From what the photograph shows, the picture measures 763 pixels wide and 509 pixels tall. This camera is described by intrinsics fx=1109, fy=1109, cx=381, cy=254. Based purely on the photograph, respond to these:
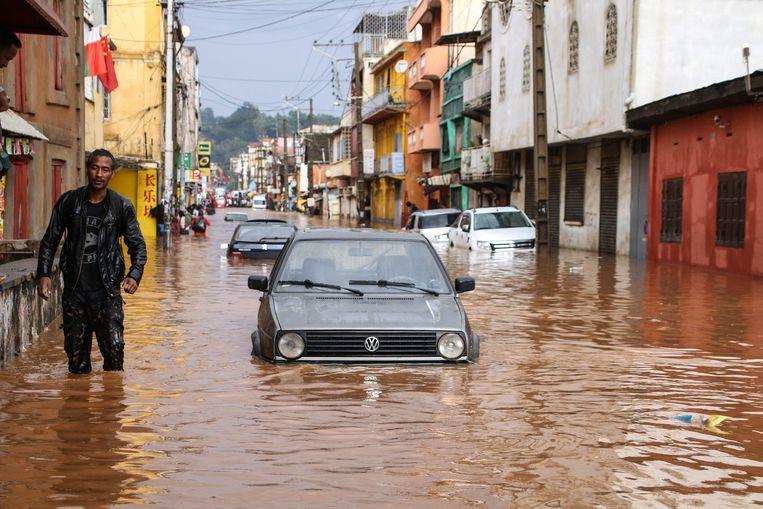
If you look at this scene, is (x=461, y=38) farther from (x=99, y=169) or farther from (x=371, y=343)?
(x=99, y=169)

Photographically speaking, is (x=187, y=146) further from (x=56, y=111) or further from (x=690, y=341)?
(x=690, y=341)

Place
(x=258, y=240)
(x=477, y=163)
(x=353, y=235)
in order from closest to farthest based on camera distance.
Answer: (x=353, y=235) → (x=258, y=240) → (x=477, y=163)

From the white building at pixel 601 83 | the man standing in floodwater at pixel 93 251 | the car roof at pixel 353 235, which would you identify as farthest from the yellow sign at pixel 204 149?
the man standing in floodwater at pixel 93 251

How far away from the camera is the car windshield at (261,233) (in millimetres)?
27031

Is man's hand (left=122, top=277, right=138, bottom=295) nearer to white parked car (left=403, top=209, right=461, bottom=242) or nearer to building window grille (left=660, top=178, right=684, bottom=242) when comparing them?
building window grille (left=660, top=178, right=684, bottom=242)

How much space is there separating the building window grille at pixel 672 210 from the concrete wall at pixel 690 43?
2.34 meters

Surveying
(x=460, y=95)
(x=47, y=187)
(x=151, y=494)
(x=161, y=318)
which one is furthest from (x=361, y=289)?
Answer: (x=460, y=95)

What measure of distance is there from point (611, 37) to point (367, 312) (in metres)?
23.6

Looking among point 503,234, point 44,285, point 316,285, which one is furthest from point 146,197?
point 44,285

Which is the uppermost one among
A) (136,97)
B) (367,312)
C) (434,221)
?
(136,97)

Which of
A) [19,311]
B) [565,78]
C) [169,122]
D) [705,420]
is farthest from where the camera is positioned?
[169,122]

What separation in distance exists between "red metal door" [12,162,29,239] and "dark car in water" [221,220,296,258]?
5761 millimetres

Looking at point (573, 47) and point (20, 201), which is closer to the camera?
point (20, 201)

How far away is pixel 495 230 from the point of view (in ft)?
110
